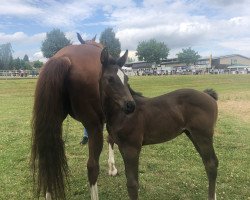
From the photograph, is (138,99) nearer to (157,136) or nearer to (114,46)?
(157,136)

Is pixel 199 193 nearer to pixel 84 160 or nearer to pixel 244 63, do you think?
pixel 84 160

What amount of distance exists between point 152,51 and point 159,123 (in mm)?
91046

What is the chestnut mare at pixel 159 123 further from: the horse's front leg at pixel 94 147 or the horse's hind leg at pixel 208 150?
the horse's front leg at pixel 94 147

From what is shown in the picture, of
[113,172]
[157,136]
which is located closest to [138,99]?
[157,136]

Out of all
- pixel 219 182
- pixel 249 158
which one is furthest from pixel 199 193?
pixel 249 158

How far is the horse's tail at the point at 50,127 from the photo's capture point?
14.8ft

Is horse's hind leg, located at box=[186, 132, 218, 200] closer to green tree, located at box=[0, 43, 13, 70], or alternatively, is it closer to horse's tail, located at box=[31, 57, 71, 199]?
horse's tail, located at box=[31, 57, 71, 199]

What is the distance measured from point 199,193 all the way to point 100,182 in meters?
1.76

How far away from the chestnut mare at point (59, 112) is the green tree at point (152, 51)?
90.4 m

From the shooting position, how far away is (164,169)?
661 cm

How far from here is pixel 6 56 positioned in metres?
75.6

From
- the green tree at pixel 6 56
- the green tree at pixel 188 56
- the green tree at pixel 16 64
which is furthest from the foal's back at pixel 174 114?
the green tree at pixel 188 56

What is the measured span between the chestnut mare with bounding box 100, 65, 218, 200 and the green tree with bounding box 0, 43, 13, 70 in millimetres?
75397

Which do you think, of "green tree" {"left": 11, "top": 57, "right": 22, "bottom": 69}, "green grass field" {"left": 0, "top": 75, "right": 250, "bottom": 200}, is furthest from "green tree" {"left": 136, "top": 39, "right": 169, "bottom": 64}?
"green grass field" {"left": 0, "top": 75, "right": 250, "bottom": 200}
